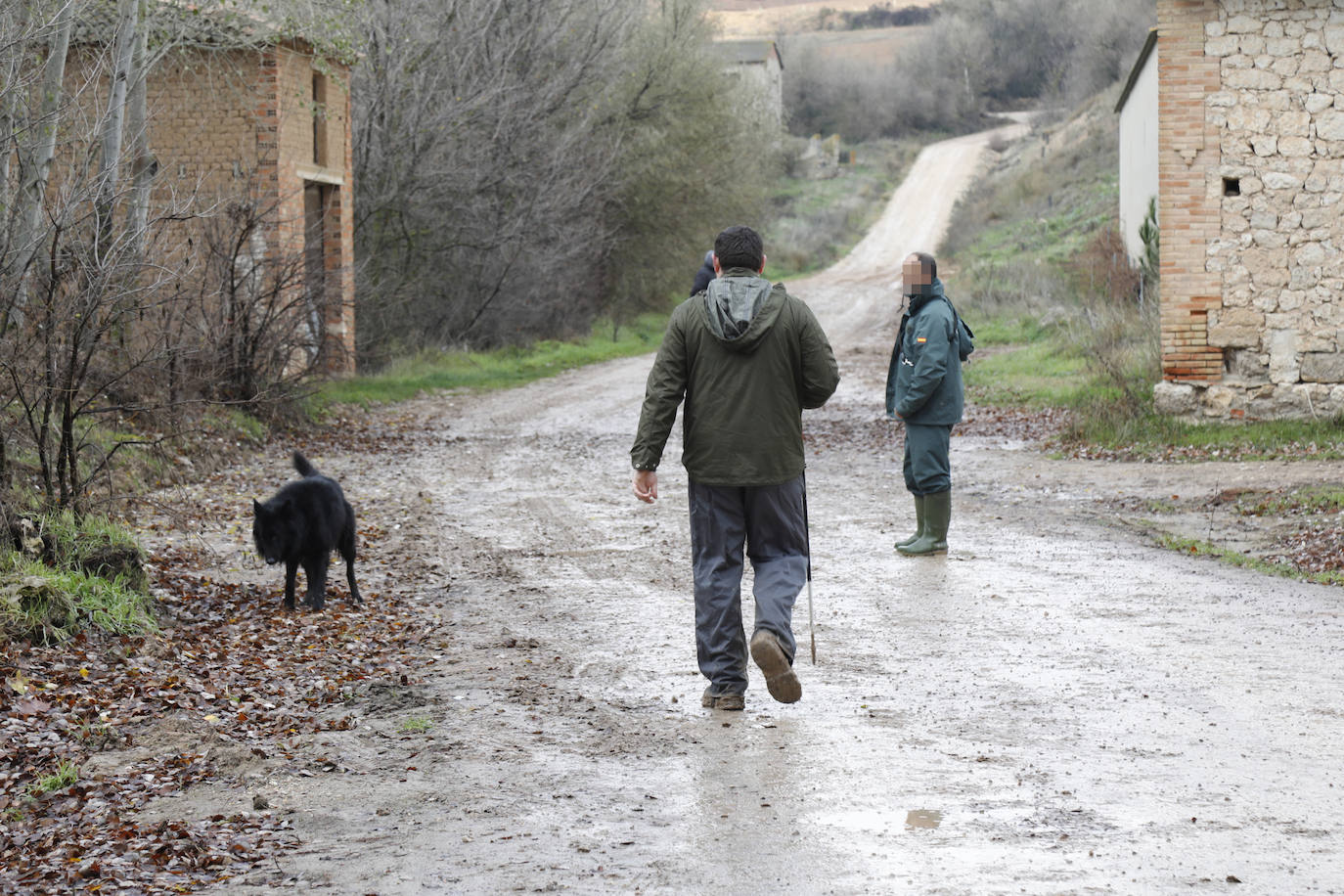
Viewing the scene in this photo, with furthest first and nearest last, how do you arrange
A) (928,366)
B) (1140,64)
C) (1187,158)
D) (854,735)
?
(1140,64) < (1187,158) < (928,366) < (854,735)

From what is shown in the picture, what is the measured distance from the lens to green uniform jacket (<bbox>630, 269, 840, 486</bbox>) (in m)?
5.59

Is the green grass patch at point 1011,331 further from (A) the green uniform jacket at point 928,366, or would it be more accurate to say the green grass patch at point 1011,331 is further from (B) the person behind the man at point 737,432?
(B) the person behind the man at point 737,432

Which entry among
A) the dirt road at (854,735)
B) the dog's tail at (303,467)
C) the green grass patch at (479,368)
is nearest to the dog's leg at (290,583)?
the dog's tail at (303,467)

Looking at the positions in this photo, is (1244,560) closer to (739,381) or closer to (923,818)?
(739,381)

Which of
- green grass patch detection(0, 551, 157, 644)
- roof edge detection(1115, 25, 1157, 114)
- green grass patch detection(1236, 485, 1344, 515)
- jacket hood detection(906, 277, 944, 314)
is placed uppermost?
roof edge detection(1115, 25, 1157, 114)

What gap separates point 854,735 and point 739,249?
2089 millimetres

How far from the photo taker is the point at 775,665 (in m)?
5.36

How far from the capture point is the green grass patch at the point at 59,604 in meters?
6.39

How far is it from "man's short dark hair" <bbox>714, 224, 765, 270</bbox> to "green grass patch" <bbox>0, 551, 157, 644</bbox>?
3622 mm

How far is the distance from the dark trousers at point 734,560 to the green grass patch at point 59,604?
311cm

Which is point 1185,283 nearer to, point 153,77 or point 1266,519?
point 1266,519

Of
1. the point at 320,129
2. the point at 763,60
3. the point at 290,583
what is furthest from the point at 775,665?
the point at 763,60

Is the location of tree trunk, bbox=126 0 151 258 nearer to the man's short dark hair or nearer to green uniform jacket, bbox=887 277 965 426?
green uniform jacket, bbox=887 277 965 426

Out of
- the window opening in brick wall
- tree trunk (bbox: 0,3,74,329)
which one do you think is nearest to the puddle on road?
tree trunk (bbox: 0,3,74,329)
